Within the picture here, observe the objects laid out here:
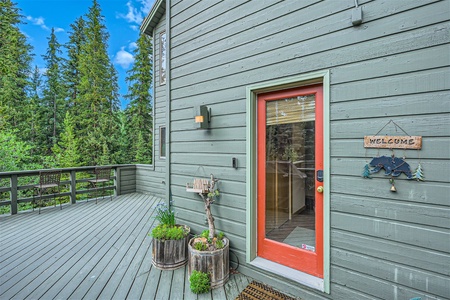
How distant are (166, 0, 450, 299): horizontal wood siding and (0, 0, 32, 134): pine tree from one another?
1099 cm

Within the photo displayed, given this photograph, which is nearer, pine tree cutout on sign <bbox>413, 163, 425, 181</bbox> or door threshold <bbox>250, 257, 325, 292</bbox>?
pine tree cutout on sign <bbox>413, 163, 425, 181</bbox>

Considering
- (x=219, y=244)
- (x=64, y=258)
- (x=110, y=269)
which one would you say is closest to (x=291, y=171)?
(x=219, y=244)

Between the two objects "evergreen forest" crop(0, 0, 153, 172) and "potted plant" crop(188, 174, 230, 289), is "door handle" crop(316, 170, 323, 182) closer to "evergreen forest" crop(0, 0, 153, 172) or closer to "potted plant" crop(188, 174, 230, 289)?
A: "potted plant" crop(188, 174, 230, 289)

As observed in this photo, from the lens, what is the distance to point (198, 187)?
2508 millimetres

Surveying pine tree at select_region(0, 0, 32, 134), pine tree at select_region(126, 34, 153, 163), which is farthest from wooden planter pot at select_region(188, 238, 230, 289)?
pine tree at select_region(0, 0, 32, 134)

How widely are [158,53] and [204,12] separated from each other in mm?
4304

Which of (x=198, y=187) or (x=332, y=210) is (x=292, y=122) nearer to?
(x=332, y=210)

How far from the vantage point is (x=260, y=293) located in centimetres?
206

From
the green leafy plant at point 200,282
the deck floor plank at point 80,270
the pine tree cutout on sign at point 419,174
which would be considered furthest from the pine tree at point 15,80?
the pine tree cutout on sign at point 419,174

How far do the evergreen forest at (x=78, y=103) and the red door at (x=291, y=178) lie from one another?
1019 centimetres

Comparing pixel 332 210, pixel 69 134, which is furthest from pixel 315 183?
pixel 69 134

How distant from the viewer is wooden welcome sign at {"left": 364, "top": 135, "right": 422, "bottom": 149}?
1.50 metres

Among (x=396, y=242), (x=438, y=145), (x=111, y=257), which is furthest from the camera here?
(x=111, y=257)

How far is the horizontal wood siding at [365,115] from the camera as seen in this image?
1.45 m
